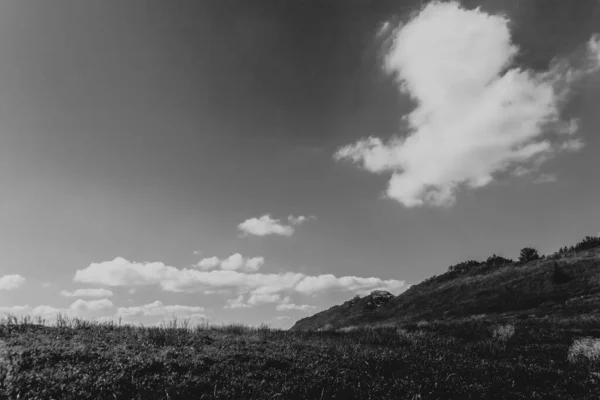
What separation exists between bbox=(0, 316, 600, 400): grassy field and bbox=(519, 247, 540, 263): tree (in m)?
40.3

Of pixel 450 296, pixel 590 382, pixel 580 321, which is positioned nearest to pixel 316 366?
pixel 590 382

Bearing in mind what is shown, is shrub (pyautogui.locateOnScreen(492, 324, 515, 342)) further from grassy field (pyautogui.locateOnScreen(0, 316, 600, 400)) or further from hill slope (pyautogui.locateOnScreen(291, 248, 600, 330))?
hill slope (pyautogui.locateOnScreen(291, 248, 600, 330))

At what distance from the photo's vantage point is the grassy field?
346 inches

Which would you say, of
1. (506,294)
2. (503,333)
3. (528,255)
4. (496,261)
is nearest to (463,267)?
(496,261)

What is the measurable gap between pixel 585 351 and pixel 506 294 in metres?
27.4

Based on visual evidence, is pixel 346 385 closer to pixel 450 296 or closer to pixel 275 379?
pixel 275 379

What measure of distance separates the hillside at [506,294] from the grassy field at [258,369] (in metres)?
17.8

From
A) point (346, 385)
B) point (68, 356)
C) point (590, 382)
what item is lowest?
point (590, 382)

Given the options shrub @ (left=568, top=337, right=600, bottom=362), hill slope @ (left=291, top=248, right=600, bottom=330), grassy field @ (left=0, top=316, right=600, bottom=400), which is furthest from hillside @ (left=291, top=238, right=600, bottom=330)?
grassy field @ (left=0, top=316, right=600, bottom=400)

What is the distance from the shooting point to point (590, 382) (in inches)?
439

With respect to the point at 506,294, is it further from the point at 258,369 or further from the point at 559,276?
A: the point at 258,369

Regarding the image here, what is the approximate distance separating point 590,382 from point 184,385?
11.7 meters

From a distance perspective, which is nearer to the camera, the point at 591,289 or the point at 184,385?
the point at 184,385

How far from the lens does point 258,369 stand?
10602mm
